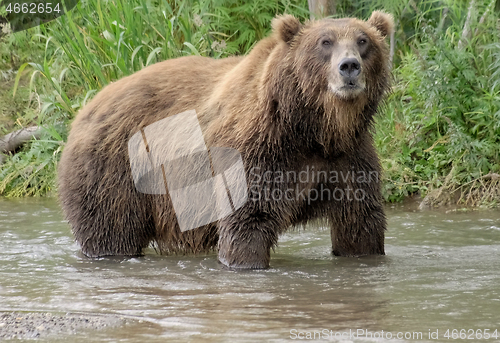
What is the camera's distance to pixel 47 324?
3.98m

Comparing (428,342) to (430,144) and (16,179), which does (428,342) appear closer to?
(430,144)

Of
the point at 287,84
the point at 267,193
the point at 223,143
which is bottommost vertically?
the point at 267,193

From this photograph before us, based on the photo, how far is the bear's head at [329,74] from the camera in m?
5.07

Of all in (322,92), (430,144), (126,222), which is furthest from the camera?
(430,144)

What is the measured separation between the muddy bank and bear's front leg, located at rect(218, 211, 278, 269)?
4.60 feet

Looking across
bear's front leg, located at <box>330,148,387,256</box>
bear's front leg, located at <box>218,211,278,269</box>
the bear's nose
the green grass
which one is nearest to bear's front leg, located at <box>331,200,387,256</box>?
bear's front leg, located at <box>330,148,387,256</box>

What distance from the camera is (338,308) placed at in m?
4.30

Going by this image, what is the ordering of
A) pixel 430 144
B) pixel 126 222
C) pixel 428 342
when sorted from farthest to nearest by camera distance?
pixel 430 144, pixel 126 222, pixel 428 342

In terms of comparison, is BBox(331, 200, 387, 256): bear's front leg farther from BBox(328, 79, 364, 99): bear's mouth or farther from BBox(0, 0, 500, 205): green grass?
BBox(0, 0, 500, 205): green grass

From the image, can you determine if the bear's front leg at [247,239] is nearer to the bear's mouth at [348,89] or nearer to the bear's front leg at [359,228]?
the bear's front leg at [359,228]

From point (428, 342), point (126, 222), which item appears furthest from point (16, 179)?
point (428, 342)

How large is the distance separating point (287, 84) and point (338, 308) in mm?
1690

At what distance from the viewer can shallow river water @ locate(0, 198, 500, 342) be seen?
386 cm

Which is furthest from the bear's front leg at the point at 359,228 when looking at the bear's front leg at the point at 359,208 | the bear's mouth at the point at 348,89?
the bear's mouth at the point at 348,89
